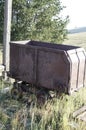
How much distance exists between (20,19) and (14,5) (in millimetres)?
826

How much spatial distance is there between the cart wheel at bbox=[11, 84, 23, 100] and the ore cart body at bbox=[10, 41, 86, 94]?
34 cm

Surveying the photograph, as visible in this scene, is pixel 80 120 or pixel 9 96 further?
pixel 9 96

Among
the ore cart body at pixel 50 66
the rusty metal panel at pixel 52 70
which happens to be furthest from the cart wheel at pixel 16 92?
the rusty metal panel at pixel 52 70

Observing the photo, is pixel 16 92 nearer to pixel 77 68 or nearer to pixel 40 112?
pixel 40 112

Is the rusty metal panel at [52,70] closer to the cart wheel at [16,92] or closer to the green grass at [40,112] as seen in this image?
the green grass at [40,112]

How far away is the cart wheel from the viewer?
800cm

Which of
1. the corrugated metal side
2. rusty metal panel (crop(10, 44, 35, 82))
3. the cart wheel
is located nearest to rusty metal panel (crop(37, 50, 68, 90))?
the corrugated metal side

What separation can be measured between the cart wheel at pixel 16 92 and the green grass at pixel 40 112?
0.13m

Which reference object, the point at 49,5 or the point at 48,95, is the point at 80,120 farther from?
the point at 49,5

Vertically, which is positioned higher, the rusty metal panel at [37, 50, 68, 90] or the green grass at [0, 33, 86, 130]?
the rusty metal panel at [37, 50, 68, 90]

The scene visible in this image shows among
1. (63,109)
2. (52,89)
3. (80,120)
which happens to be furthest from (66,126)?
(52,89)

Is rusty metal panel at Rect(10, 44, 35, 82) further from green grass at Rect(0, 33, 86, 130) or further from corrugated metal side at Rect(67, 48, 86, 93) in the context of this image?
corrugated metal side at Rect(67, 48, 86, 93)

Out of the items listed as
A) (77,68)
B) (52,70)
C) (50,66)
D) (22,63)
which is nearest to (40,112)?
(52,70)

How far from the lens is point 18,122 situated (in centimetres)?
602
